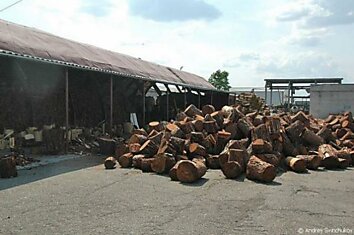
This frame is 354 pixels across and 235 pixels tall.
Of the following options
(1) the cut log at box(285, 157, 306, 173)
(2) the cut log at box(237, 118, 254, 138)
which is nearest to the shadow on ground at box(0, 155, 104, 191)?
A: (2) the cut log at box(237, 118, 254, 138)

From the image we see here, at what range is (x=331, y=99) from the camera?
2381cm

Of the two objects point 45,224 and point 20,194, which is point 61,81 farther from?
point 45,224

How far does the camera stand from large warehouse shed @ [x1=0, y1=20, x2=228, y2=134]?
12.4 m

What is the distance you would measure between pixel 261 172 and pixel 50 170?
196 inches

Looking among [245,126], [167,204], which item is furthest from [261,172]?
[245,126]

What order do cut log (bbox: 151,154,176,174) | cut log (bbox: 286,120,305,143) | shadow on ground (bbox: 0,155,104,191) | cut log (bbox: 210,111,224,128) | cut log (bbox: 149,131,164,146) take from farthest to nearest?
cut log (bbox: 286,120,305,143) → cut log (bbox: 210,111,224,128) → cut log (bbox: 149,131,164,146) → cut log (bbox: 151,154,176,174) → shadow on ground (bbox: 0,155,104,191)

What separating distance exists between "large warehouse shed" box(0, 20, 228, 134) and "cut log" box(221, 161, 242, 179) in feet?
19.4

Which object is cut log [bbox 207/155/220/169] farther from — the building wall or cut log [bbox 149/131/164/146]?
the building wall

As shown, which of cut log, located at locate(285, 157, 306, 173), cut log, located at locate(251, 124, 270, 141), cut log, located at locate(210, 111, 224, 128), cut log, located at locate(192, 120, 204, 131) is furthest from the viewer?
cut log, located at locate(210, 111, 224, 128)

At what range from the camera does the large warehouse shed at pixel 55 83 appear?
40.5 ft

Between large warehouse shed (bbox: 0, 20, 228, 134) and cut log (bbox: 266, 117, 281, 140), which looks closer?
cut log (bbox: 266, 117, 281, 140)

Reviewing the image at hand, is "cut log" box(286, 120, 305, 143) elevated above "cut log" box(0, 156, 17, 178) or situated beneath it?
elevated above

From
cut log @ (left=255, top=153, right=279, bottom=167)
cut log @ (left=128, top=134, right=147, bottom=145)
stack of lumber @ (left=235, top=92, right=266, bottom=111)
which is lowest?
cut log @ (left=255, top=153, right=279, bottom=167)

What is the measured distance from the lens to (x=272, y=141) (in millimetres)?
10844
